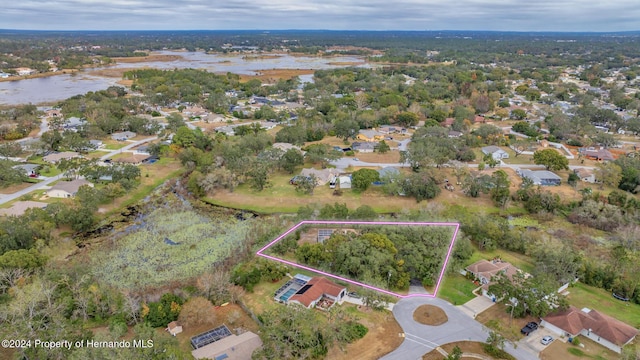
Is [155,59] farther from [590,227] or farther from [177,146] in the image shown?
[590,227]

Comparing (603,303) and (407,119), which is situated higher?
(407,119)

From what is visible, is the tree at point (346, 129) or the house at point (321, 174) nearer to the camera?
the house at point (321, 174)

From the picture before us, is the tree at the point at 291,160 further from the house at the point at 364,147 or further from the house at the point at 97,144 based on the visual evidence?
the house at the point at 97,144

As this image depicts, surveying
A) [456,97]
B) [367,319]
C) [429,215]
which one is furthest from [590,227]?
[456,97]

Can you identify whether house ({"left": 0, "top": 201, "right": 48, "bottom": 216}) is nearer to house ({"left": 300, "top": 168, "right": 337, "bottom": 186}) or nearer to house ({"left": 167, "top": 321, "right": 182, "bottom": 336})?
house ({"left": 167, "top": 321, "right": 182, "bottom": 336})

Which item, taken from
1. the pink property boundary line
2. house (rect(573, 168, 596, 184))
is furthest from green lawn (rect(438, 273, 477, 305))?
house (rect(573, 168, 596, 184))

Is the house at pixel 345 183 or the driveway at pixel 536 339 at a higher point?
the house at pixel 345 183

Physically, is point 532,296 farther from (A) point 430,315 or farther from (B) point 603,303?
(B) point 603,303

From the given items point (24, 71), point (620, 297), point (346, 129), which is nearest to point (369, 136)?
point (346, 129)

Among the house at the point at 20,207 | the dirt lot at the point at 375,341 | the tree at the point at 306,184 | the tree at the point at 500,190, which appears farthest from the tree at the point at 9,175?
the tree at the point at 500,190
